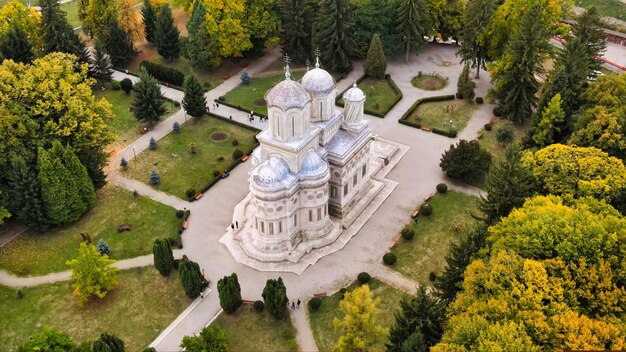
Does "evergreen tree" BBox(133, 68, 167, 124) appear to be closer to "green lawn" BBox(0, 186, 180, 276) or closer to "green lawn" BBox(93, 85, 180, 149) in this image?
"green lawn" BBox(93, 85, 180, 149)

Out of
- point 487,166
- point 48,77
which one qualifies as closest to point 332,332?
point 487,166

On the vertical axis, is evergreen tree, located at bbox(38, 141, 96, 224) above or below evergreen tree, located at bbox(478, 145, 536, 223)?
below

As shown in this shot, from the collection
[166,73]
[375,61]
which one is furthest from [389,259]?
[166,73]

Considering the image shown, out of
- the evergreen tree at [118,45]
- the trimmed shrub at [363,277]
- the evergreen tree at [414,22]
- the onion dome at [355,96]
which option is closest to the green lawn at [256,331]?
the trimmed shrub at [363,277]

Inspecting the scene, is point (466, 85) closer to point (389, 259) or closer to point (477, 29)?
point (477, 29)

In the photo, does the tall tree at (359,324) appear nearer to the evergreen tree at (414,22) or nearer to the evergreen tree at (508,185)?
the evergreen tree at (508,185)

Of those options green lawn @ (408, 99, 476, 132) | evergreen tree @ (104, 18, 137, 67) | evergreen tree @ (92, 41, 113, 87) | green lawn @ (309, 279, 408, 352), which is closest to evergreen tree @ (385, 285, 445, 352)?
green lawn @ (309, 279, 408, 352)
